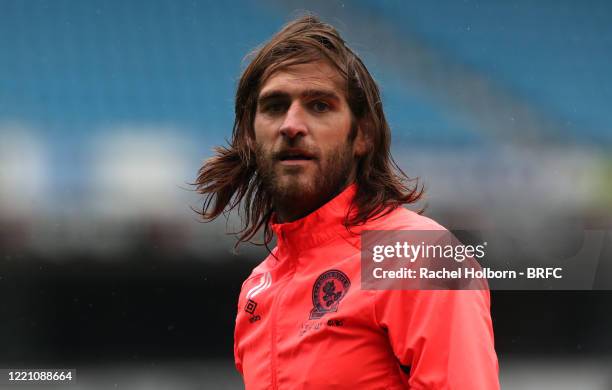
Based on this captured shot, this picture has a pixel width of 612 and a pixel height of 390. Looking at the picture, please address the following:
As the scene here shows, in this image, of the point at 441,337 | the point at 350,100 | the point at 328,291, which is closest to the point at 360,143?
the point at 350,100

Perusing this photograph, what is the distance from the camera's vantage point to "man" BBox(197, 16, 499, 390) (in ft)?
4.62

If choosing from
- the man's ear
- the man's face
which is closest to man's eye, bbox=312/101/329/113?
the man's face

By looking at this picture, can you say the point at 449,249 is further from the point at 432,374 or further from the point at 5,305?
the point at 5,305

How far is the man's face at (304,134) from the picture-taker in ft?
5.58

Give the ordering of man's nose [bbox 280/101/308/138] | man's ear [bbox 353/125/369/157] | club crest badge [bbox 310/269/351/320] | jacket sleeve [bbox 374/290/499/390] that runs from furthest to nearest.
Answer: man's ear [bbox 353/125/369/157] → man's nose [bbox 280/101/308/138] → club crest badge [bbox 310/269/351/320] → jacket sleeve [bbox 374/290/499/390]

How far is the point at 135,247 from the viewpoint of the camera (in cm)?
467

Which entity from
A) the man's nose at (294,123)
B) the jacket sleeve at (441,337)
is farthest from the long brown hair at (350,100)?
the jacket sleeve at (441,337)

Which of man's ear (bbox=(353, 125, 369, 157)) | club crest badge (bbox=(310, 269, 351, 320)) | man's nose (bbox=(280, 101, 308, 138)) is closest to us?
club crest badge (bbox=(310, 269, 351, 320))

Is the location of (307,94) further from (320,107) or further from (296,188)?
(296,188)

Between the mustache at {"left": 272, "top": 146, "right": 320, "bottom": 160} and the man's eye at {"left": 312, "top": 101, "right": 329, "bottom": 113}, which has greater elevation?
the man's eye at {"left": 312, "top": 101, "right": 329, "bottom": 113}

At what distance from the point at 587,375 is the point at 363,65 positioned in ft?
11.7

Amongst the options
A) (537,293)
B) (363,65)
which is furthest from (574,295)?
(363,65)

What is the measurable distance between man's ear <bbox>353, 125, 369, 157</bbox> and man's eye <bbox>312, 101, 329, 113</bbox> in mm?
125

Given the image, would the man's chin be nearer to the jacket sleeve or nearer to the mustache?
the mustache
